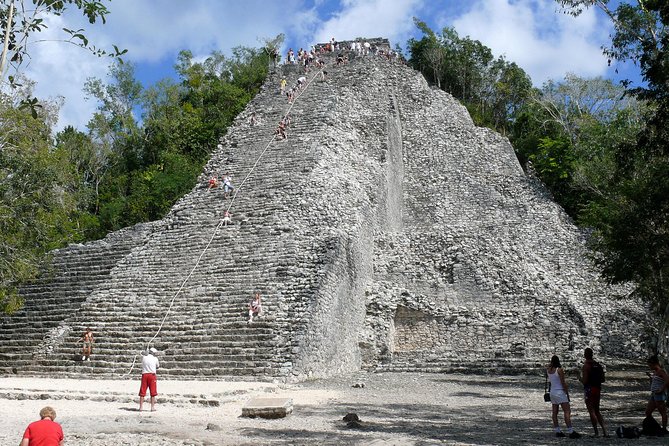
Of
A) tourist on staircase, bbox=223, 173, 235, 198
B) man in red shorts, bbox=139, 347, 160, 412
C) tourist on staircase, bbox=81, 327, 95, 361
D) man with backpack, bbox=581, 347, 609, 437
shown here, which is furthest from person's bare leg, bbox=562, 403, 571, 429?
tourist on staircase, bbox=223, 173, 235, 198

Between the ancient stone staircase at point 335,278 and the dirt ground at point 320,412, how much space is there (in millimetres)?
1309

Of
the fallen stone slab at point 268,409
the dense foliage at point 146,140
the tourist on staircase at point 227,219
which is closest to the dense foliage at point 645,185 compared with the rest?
the fallen stone slab at point 268,409

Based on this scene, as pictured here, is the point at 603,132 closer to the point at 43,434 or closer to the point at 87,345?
the point at 87,345

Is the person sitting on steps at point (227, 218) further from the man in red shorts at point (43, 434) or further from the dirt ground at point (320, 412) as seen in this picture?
the man in red shorts at point (43, 434)

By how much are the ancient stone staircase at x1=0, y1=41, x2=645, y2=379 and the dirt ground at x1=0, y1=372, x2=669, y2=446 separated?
1309 millimetres

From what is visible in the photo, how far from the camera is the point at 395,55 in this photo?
102ft

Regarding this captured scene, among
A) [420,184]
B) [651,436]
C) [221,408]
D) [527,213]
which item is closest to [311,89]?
[420,184]

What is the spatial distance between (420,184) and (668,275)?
11.5m

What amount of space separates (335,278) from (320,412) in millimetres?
6095

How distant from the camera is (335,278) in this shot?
15.0 m

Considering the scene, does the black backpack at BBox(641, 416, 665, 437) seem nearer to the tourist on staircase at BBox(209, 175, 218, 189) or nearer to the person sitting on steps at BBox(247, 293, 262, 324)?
the person sitting on steps at BBox(247, 293, 262, 324)

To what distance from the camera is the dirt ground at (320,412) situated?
6.88 meters

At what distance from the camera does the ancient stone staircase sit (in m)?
13.6

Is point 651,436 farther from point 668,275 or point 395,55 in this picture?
point 395,55
